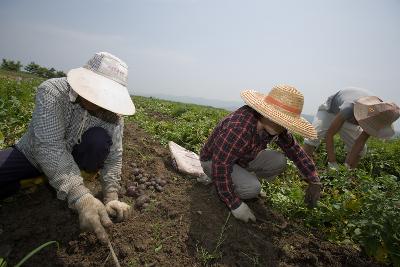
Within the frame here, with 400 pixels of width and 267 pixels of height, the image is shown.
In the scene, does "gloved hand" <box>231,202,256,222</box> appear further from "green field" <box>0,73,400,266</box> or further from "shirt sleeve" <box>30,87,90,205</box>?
"shirt sleeve" <box>30,87,90,205</box>

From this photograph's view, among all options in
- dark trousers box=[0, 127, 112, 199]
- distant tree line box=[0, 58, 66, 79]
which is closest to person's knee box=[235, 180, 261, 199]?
dark trousers box=[0, 127, 112, 199]

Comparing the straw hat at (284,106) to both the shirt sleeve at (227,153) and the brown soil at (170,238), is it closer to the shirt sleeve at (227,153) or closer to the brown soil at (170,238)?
the shirt sleeve at (227,153)

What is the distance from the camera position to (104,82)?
215cm

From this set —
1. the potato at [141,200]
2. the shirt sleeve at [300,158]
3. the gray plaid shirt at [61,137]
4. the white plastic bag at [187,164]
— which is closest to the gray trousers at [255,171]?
the white plastic bag at [187,164]

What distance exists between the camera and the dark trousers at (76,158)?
8.47ft

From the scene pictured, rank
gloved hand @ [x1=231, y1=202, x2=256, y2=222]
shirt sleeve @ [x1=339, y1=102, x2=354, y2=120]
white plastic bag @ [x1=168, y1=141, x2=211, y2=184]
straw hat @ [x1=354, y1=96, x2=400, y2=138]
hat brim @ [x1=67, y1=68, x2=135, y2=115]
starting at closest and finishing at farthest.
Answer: hat brim @ [x1=67, y1=68, x2=135, y2=115], gloved hand @ [x1=231, y1=202, x2=256, y2=222], white plastic bag @ [x1=168, y1=141, x2=211, y2=184], straw hat @ [x1=354, y1=96, x2=400, y2=138], shirt sleeve @ [x1=339, y1=102, x2=354, y2=120]

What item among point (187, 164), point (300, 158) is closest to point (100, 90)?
point (187, 164)

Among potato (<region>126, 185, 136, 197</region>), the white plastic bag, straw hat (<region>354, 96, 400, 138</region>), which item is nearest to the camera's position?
potato (<region>126, 185, 136, 197</region>)

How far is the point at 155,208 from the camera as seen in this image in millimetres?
2949

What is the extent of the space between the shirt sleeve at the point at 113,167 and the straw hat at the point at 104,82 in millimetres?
706

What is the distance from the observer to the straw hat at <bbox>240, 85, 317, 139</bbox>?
8.56 feet

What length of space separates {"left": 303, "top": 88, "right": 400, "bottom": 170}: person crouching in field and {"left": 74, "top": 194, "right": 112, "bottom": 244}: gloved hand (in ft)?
10.2

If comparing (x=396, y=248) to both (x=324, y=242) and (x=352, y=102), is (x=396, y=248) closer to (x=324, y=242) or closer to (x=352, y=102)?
(x=324, y=242)

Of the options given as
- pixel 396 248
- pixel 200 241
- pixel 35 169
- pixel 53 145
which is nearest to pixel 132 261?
pixel 200 241
